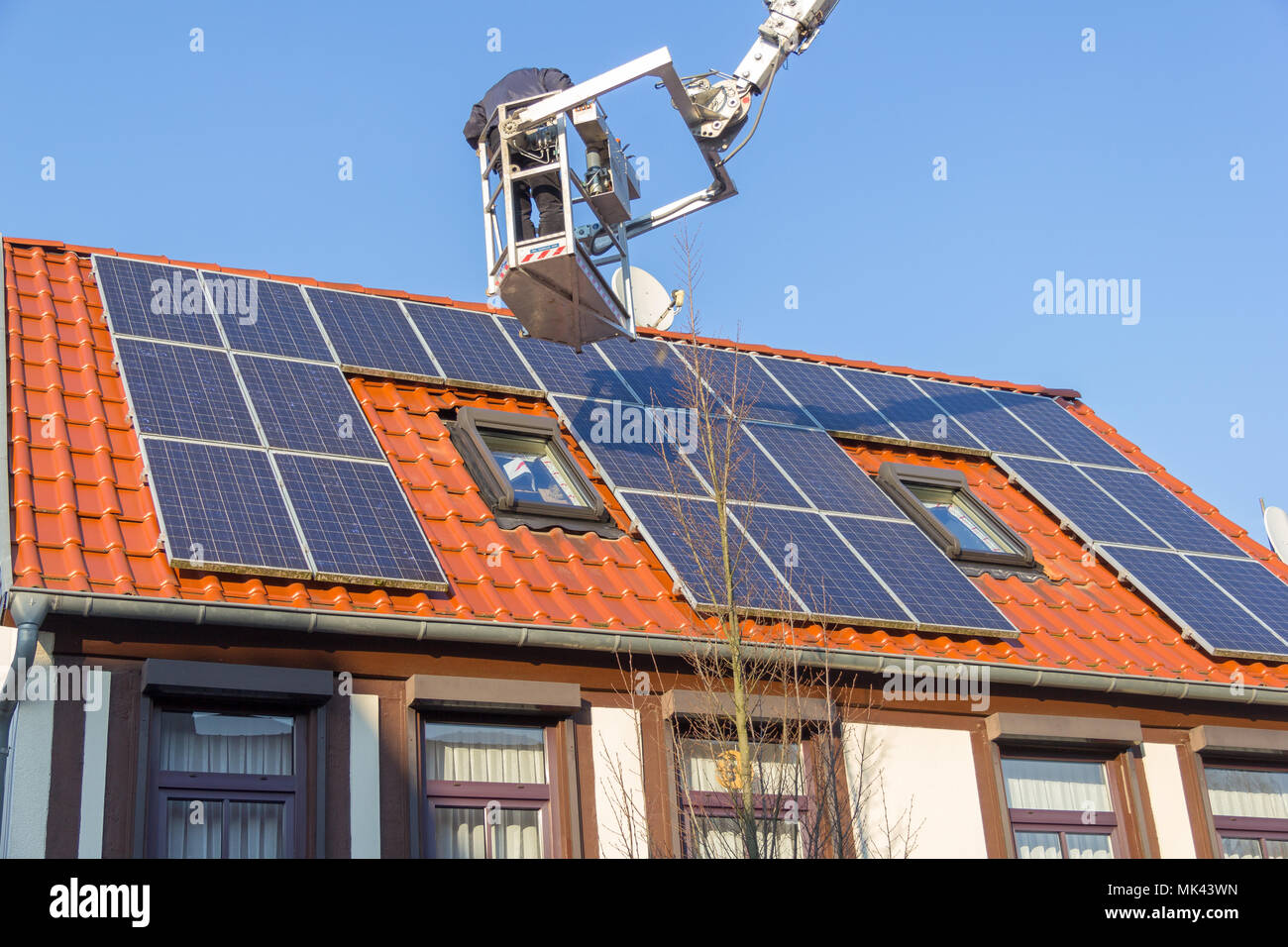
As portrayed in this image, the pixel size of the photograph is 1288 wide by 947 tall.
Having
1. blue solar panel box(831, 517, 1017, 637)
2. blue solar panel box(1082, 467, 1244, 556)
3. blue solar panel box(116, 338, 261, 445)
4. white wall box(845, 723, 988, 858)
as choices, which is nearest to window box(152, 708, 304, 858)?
blue solar panel box(116, 338, 261, 445)

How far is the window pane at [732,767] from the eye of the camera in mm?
11250

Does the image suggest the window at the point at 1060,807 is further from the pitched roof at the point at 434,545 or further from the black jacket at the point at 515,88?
the black jacket at the point at 515,88

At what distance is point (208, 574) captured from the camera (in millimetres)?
11023

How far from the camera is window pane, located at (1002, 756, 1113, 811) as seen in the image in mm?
13297

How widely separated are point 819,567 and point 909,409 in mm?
5336

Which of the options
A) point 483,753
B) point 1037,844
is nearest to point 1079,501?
point 1037,844

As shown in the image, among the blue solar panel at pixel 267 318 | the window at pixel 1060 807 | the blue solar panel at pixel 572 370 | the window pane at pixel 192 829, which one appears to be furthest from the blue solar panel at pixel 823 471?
the window pane at pixel 192 829

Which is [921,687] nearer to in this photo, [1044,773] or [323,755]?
[1044,773]

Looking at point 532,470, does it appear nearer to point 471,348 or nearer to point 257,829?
point 471,348

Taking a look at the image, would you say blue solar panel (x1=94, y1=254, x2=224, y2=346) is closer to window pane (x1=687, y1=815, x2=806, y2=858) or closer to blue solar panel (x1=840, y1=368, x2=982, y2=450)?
window pane (x1=687, y1=815, x2=806, y2=858)

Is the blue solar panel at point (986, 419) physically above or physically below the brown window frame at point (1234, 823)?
above

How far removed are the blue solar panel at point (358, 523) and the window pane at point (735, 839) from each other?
2647 mm

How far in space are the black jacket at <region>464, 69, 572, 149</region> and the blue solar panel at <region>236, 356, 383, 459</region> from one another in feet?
8.59
